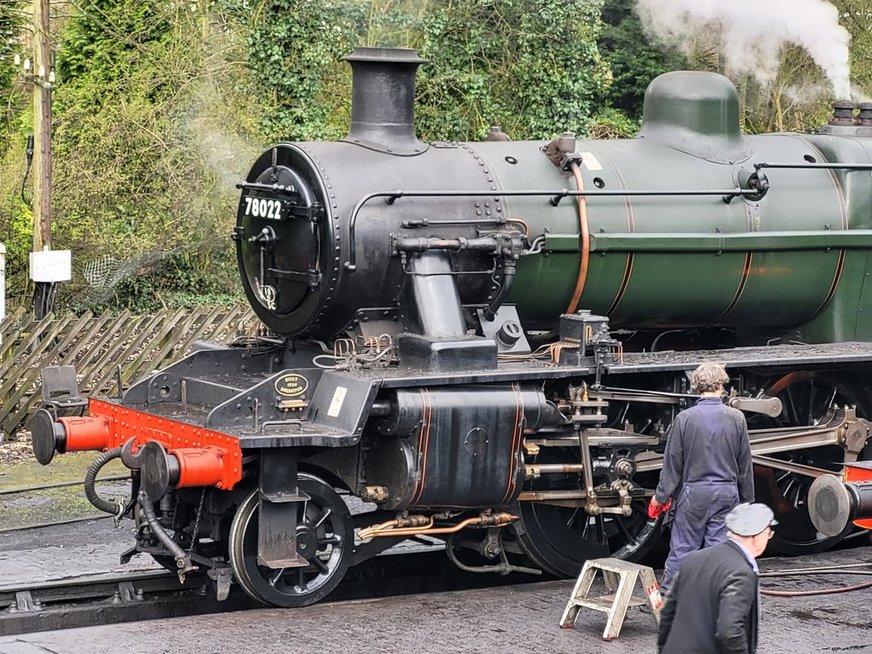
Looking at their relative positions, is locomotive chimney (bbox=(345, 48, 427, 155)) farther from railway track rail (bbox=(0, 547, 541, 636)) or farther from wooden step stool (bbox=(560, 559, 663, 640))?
wooden step stool (bbox=(560, 559, 663, 640))

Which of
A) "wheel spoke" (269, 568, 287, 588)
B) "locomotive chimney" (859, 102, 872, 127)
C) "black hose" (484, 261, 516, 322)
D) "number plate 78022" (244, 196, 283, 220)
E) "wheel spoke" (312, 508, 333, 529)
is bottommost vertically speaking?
"wheel spoke" (269, 568, 287, 588)

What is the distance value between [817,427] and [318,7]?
11707mm

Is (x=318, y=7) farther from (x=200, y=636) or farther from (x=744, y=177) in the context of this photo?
(x=200, y=636)

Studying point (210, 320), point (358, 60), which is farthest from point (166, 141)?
point (358, 60)

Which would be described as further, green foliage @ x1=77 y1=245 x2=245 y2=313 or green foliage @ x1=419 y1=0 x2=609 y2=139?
green foliage @ x1=419 y1=0 x2=609 y2=139

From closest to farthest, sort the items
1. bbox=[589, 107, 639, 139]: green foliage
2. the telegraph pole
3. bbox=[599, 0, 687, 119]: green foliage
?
1. the telegraph pole
2. bbox=[589, 107, 639, 139]: green foliage
3. bbox=[599, 0, 687, 119]: green foliage

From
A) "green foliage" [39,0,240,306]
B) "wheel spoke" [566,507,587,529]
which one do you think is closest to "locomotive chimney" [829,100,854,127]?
"wheel spoke" [566,507,587,529]

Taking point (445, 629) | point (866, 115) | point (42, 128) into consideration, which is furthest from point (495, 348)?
point (42, 128)

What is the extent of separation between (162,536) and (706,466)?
2867mm

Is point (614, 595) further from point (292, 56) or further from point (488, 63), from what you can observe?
point (488, 63)

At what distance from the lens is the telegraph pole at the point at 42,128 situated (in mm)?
16453

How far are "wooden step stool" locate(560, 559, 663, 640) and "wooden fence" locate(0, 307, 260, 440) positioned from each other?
737cm

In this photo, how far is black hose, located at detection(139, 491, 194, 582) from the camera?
753 cm

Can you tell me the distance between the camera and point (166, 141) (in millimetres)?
20312
